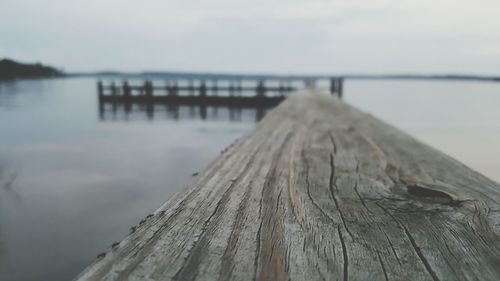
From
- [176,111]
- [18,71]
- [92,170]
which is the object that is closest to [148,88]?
A: [176,111]

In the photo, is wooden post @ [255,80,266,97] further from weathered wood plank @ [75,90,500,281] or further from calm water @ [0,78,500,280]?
weathered wood plank @ [75,90,500,281]

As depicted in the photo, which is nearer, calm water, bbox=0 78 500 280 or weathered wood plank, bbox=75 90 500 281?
weathered wood plank, bbox=75 90 500 281

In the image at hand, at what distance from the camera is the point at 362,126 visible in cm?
412

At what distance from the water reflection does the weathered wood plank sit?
66.6 feet

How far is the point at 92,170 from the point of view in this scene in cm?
898

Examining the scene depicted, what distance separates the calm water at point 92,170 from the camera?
4750 mm

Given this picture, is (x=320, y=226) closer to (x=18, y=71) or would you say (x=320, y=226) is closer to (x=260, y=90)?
(x=260, y=90)

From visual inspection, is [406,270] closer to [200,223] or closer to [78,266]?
[200,223]

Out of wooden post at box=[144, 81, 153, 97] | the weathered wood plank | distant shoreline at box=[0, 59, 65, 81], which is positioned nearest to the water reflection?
wooden post at box=[144, 81, 153, 97]

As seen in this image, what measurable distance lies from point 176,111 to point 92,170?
58.7 feet

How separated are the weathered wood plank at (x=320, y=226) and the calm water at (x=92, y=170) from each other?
11.0 ft

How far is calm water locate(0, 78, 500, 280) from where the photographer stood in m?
4.75

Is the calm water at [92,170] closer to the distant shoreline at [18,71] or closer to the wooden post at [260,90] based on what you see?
the wooden post at [260,90]

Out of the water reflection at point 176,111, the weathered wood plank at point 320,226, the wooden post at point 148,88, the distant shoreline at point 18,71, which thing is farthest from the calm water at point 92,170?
the distant shoreline at point 18,71
